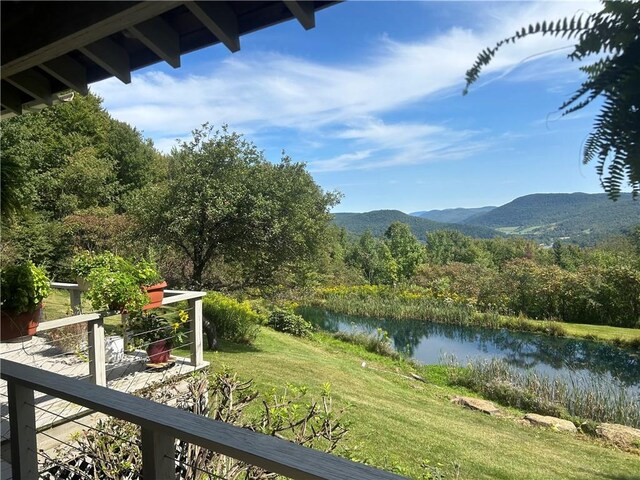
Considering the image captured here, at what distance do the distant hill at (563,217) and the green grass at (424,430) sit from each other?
6.64 ft

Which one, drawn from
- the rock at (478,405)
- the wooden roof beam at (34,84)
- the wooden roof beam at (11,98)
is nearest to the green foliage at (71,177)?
the rock at (478,405)

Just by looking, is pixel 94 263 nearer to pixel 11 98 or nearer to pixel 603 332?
pixel 11 98

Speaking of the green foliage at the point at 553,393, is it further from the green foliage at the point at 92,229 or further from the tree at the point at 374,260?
the tree at the point at 374,260

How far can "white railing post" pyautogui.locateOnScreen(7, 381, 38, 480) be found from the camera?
139 centimetres

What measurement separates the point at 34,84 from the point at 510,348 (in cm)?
1174

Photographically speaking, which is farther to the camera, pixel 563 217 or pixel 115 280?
pixel 115 280

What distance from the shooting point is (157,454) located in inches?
39.7

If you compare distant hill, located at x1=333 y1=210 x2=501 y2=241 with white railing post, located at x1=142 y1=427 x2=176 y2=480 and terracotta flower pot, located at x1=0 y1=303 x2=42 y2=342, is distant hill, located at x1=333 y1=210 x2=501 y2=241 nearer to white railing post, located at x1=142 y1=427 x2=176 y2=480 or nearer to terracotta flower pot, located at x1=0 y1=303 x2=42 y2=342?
terracotta flower pot, located at x1=0 y1=303 x2=42 y2=342

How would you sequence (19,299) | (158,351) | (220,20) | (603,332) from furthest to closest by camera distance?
1. (603,332)
2. (158,351)
3. (19,299)
4. (220,20)

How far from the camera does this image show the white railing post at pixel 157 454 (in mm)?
1008

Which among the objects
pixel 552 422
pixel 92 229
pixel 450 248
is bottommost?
pixel 552 422

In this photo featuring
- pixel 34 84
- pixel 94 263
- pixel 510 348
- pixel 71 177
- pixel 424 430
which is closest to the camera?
pixel 34 84

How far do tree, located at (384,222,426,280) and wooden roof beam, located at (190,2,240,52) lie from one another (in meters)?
20.3

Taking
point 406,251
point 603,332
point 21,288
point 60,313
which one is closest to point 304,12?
point 21,288
